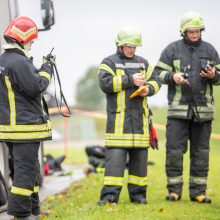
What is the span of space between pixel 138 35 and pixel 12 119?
1.94m

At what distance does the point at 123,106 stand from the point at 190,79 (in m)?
0.93

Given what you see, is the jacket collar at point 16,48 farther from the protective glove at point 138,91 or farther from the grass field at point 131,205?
the grass field at point 131,205

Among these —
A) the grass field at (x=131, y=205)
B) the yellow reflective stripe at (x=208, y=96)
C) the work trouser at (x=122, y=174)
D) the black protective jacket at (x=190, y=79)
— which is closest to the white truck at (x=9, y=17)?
the grass field at (x=131, y=205)

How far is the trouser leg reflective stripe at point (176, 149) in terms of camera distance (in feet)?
27.1

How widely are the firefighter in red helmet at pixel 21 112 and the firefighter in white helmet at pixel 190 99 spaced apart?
78.4 inches

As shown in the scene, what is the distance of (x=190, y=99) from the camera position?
8180mm

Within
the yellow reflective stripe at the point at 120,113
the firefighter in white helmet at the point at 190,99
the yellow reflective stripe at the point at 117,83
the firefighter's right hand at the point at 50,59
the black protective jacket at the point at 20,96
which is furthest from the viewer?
the firefighter in white helmet at the point at 190,99

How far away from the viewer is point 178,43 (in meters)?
8.30

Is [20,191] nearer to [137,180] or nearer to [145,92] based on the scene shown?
[137,180]

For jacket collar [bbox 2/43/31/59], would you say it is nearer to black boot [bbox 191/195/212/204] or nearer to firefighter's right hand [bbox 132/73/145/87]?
firefighter's right hand [bbox 132/73/145/87]

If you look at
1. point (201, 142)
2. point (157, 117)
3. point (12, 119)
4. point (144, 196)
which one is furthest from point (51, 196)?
point (157, 117)

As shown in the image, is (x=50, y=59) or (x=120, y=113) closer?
(x=50, y=59)

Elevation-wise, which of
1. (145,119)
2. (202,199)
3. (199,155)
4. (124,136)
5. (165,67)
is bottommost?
(202,199)

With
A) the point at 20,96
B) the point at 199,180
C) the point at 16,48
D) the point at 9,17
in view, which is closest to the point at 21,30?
the point at 16,48
